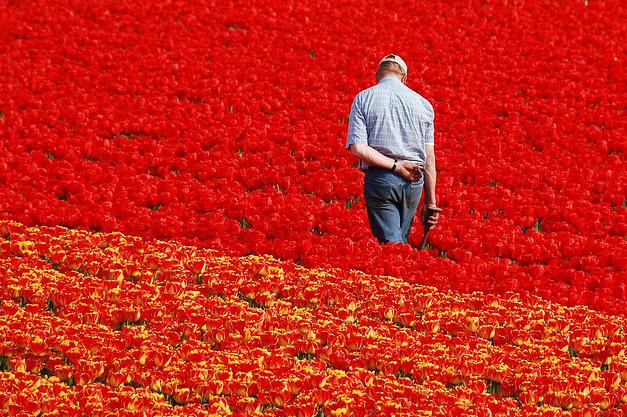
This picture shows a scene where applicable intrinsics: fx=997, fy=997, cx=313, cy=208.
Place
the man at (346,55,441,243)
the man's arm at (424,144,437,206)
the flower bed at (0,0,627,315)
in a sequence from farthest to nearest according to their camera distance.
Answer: the flower bed at (0,0,627,315) → the man's arm at (424,144,437,206) → the man at (346,55,441,243)

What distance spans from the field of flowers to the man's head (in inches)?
59.9

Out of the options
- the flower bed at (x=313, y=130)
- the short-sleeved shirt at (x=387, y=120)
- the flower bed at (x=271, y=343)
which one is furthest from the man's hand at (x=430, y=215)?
the flower bed at (x=271, y=343)

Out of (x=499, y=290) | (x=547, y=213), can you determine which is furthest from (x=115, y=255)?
(x=547, y=213)

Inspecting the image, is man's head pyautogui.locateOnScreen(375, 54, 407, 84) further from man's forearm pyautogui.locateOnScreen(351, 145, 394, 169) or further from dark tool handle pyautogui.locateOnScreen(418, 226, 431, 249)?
dark tool handle pyautogui.locateOnScreen(418, 226, 431, 249)

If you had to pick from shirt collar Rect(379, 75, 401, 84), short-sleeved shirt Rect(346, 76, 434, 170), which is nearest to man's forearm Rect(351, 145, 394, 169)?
short-sleeved shirt Rect(346, 76, 434, 170)

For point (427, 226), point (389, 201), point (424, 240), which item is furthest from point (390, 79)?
point (424, 240)

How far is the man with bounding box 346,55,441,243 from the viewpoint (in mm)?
8742

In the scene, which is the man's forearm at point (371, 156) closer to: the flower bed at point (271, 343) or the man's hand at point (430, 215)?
the man's hand at point (430, 215)

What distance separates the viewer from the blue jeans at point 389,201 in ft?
28.7

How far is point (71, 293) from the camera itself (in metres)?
7.12

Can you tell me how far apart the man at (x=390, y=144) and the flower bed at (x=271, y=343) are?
33.2 inches

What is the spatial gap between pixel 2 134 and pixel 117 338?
7837 mm

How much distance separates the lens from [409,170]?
28.8 feet

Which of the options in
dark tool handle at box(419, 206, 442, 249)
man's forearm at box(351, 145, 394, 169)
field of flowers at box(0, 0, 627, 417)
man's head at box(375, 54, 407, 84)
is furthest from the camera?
dark tool handle at box(419, 206, 442, 249)
